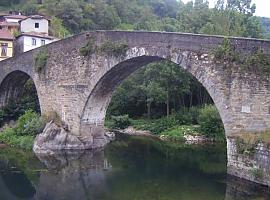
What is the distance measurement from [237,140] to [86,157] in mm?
7974

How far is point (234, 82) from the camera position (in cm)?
1555

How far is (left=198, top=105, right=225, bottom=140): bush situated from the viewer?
85.1ft

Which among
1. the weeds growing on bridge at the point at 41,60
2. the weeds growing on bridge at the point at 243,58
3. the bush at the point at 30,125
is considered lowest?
the bush at the point at 30,125

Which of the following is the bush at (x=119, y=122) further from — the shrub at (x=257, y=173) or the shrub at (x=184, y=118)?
the shrub at (x=257, y=173)

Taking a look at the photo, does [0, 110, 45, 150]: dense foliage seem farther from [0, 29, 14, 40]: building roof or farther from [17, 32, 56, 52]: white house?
[0, 29, 14, 40]: building roof

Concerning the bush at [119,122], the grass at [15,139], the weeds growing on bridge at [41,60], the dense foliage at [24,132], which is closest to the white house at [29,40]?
the bush at [119,122]

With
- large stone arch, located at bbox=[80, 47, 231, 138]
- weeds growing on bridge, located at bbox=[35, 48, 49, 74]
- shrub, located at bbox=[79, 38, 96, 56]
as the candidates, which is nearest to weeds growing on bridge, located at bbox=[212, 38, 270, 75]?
large stone arch, located at bbox=[80, 47, 231, 138]

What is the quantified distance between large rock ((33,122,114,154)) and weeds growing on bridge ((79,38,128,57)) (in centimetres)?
416

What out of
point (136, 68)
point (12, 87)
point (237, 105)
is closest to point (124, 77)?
point (136, 68)

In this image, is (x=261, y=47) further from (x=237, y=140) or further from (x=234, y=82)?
(x=237, y=140)

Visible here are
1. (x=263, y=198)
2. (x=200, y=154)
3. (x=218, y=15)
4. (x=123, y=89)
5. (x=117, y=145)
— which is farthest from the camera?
(x=218, y=15)

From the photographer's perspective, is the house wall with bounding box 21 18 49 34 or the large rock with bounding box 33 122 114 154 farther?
the house wall with bounding box 21 18 49 34

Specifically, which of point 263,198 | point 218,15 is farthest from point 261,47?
point 218,15

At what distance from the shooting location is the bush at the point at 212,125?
2595 cm
